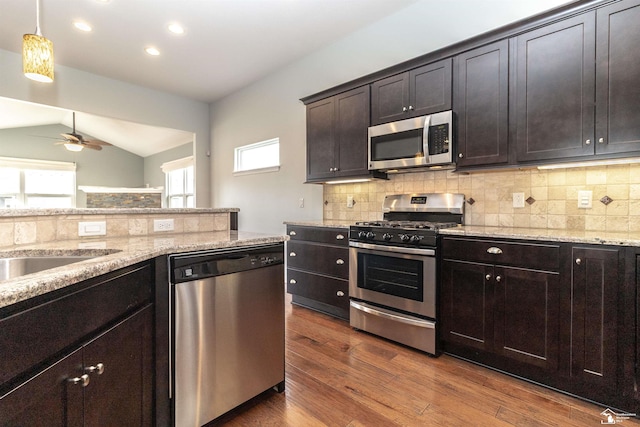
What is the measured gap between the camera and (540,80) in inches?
80.4

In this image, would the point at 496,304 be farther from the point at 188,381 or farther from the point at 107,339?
the point at 107,339

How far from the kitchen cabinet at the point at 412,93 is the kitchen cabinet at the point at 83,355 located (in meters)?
2.38

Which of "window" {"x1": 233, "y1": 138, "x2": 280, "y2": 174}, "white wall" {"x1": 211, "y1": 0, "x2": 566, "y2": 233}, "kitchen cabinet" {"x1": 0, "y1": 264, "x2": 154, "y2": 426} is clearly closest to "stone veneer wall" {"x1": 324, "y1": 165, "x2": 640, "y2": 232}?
"white wall" {"x1": 211, "y1": 0, "x2": 566, "y2": 233}

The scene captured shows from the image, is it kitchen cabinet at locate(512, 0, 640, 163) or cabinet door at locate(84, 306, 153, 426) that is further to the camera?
kitchen cabinet at locate(512, 0, 640, 163)

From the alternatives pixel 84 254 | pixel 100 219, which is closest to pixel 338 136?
pixel 100 219

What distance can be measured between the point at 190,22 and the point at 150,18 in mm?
403

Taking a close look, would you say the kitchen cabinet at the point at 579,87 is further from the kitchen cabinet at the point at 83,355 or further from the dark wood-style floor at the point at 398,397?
the kitchen cabinet at the point at 83,355

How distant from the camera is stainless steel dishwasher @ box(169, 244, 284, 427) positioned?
1382mm

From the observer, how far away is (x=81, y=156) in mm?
5648

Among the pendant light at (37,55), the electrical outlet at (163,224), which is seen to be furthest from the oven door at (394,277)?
the pendant light at (37,55)

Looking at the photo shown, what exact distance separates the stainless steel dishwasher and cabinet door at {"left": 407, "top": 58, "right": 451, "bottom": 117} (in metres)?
1.77

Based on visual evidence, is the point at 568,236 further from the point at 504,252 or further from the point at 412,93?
the point at 412,93

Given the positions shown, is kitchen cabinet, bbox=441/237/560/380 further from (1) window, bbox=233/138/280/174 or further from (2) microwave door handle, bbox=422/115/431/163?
(1) window, bbox=233/138/280/174

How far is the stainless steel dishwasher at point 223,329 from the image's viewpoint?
1382 millimetres
